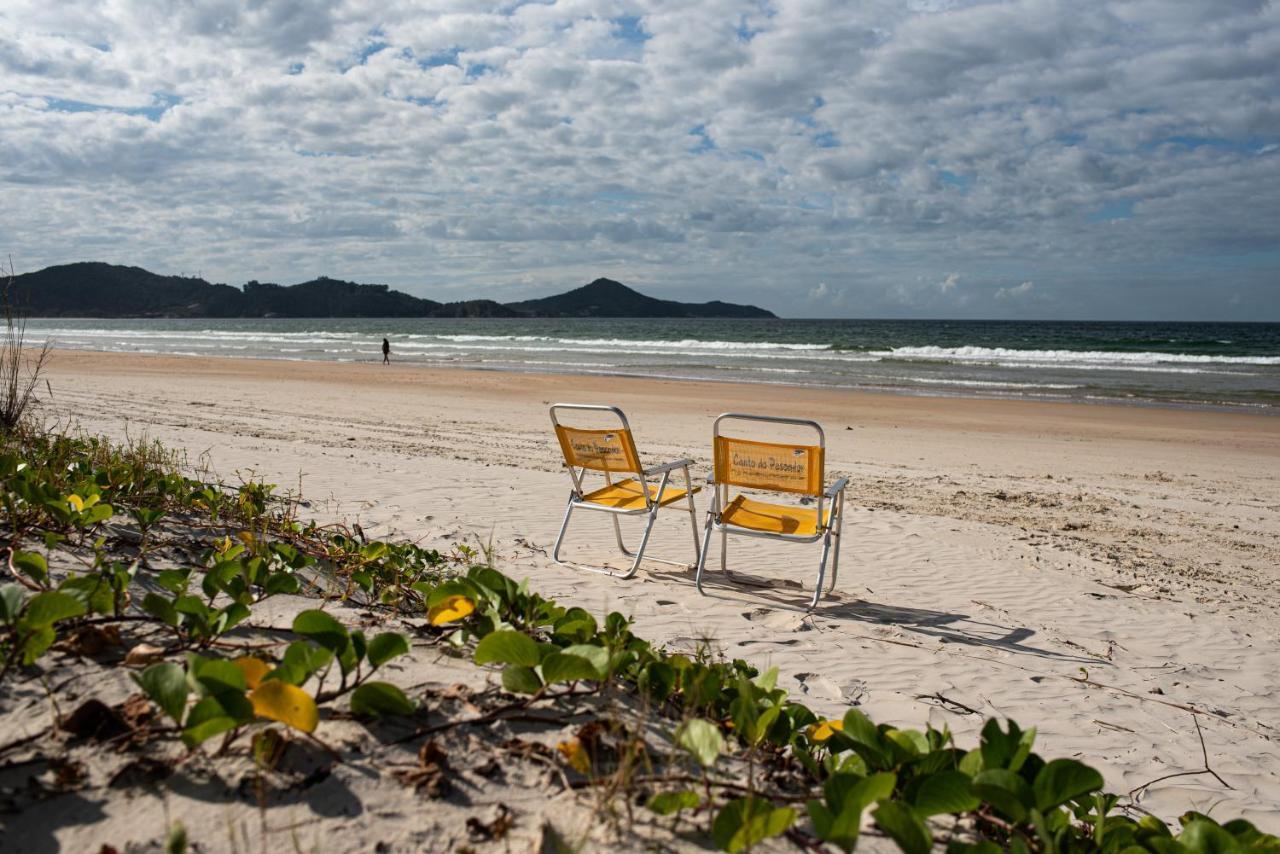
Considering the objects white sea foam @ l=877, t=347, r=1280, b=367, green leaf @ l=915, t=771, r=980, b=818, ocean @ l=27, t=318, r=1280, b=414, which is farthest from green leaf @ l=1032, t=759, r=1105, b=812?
white sea foam @ l=877, t=347, r=1280, b=367

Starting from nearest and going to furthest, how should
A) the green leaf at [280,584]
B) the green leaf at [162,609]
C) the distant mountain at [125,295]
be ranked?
the green leaf at [162,609], the green leaf at [280,584], the distant mountain at [125,295]

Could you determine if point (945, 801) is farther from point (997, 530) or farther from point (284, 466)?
point (284, 466)

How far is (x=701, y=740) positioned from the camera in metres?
1.71

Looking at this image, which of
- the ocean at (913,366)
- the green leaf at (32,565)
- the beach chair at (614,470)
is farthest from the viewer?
the ocean at (913,366)

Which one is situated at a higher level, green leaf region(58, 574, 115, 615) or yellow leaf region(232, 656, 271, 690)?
green leaf region(58, 574, 115, 615)

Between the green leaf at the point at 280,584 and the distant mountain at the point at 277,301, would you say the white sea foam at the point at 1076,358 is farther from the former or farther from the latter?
the distant mountain at the point at 277,301

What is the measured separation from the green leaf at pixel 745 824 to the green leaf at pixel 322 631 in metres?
0.89

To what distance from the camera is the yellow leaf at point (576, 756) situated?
5.47 feet

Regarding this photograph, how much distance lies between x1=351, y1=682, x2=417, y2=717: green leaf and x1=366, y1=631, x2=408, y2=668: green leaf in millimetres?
88

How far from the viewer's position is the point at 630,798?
1616 mm

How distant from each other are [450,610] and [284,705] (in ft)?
2.58

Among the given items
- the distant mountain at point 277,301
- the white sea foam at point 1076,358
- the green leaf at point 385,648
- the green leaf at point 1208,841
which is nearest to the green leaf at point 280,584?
the green leaf at point 385,648

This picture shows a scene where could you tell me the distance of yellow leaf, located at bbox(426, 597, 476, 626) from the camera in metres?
2.36

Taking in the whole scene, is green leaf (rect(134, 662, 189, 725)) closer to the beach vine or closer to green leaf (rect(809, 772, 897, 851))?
the beach vine
